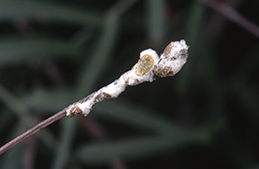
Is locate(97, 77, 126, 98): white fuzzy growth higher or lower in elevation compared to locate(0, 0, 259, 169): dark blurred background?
lower

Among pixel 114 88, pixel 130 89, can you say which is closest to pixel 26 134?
pixel 114 88

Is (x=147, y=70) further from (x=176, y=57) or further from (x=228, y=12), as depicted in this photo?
(x=228, y=12)

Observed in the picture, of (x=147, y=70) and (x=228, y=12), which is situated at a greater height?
(x=228, y=12)

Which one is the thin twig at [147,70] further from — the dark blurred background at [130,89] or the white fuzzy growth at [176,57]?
the dark blurred background at [130,89]

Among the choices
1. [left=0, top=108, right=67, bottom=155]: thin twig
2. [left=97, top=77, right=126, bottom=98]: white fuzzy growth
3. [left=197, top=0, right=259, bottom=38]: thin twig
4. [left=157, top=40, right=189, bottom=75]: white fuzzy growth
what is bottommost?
[left=0, top=108, right=67, bottom=155]: thin twig

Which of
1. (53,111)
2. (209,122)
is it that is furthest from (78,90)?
(209,122)

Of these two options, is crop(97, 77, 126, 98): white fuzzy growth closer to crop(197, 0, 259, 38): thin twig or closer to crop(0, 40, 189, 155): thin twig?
crop(0, 40, 189, 155): thin twig

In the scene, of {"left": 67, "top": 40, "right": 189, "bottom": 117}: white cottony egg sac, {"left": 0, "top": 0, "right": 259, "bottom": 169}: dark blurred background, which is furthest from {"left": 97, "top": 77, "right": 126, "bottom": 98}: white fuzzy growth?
{"left": 0, "top": 0, "right": 259, "bottom": 169}: dark blurred background
